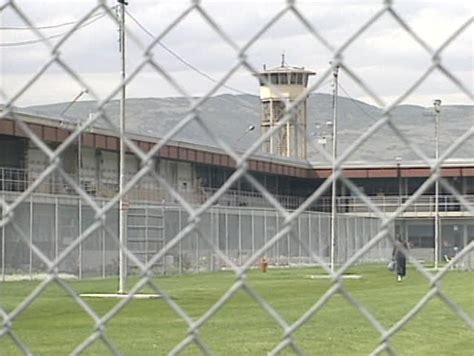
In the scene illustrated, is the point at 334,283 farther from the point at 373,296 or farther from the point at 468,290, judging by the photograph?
the point at 468,290

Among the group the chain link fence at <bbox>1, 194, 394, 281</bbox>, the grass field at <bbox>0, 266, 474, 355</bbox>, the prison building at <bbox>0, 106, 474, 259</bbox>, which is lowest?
the grass field at <bbox>0, 266, 474, 355</bbox>

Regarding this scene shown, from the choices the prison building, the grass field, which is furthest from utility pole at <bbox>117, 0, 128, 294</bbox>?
the grass field

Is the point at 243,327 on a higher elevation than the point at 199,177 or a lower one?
lower

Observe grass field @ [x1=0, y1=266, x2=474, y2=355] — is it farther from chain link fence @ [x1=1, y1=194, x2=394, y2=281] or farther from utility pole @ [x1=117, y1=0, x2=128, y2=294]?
chain link fence @ [x1=1, y1=194, x2=394, y2=281]

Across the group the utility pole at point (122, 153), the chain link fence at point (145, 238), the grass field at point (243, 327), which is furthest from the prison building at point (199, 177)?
the grass field at point (243, 327)

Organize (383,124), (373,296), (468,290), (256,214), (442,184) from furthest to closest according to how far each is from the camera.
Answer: (256,214), (468,290), (373,296), (442,184), (383,124)

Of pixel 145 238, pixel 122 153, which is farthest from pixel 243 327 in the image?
pixel 145 238

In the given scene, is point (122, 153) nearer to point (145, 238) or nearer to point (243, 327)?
point (243, 327)

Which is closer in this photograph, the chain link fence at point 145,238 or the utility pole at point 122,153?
the utility pole at point 122,153

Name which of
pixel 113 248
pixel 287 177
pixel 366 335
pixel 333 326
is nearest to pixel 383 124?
pixel 366 335

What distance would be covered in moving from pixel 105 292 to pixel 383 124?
26.1m

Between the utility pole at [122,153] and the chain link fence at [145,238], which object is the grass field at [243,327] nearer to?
the utility pole at [122,153]

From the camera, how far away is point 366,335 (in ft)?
53.6

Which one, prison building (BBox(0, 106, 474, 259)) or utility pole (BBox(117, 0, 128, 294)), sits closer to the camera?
utility pole (BBox(117, 0, 128, 294))
